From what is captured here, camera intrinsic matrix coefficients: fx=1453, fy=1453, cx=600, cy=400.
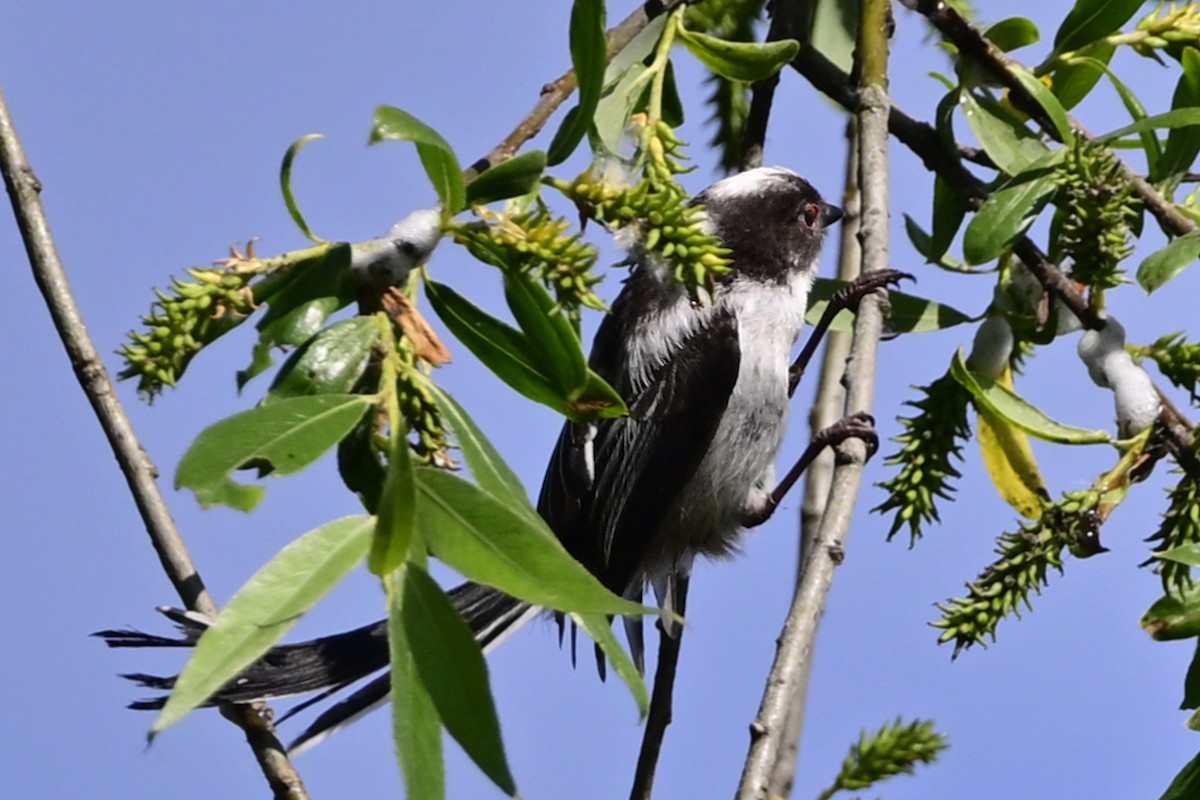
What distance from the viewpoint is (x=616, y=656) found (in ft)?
4.01

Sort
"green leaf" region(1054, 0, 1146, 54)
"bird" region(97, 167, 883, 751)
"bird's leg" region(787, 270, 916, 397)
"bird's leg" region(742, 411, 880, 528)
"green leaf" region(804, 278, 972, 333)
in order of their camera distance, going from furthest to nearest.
Answer: "bird" region(97, 167, 883, 751) → "green leaf" region(804, 278, 972, 333) → "green leaf" region(1054, 0, 1146, 54) → "bird's leg" region(787, 270, 916, 397) → "bird's leg" region(742, 411, 880, 528)

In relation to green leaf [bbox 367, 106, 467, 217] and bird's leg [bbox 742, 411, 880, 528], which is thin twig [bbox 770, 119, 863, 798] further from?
green leaf [bbox 367, 106, 467, 217]

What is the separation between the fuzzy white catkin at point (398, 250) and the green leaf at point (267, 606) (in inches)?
12.4

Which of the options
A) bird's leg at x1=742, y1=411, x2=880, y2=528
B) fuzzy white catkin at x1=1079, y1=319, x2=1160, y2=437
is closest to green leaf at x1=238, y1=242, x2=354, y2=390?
bird's leg at x1=742, y1=411, x2=880, y2=528

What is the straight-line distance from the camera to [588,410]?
1.52m

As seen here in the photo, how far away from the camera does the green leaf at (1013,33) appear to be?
2.38 m

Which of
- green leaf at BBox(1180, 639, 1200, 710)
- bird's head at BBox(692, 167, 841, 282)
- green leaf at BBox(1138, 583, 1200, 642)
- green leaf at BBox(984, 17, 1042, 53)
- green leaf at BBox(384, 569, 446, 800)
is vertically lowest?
green leaf at BBox(384, 569, 446, 800)

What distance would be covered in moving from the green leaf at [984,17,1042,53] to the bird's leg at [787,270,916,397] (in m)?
0.42

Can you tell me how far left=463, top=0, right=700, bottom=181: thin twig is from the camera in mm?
1787

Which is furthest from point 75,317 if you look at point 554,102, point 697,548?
point 697,548

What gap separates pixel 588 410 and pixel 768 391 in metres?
1.88

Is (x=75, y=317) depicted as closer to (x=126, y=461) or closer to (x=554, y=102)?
(x=126, y=461)

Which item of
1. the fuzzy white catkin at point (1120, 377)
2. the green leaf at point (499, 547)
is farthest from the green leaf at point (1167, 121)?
the green leaf at point (499, 547)

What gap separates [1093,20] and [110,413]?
1.61m
